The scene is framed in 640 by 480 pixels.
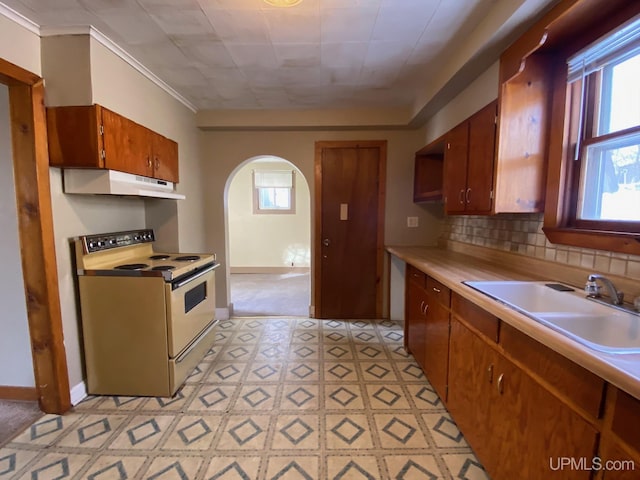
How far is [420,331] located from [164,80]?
3.03 metres

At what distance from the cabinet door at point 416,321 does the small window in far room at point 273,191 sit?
13.1 ft

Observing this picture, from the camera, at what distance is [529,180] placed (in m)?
1.73

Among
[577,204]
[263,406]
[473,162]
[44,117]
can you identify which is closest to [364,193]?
[473,162]

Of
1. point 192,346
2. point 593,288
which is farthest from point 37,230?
point 593,288

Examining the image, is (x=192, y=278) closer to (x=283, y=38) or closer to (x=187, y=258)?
(x=187, y=258)

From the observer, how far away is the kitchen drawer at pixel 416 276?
2.24 m

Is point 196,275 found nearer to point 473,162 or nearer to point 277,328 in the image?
point 277,328

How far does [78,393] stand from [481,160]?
3187 mm

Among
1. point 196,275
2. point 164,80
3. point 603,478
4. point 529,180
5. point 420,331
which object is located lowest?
point 420,331

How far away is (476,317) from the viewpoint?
1.47 m

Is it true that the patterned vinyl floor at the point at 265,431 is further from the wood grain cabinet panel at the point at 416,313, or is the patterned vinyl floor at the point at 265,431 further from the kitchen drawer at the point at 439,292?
the kitchen drawer at the point at 439,292

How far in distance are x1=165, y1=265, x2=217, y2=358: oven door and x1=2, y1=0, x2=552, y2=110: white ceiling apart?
5.39ft

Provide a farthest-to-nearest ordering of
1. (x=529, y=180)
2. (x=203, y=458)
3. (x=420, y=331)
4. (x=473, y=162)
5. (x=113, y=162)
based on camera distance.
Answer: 1. (x=420, y=331)
2. (x=473, y=162)
3. (x=113, y=162)
4. (x=529, y=180)
5. (x=203, y=458)

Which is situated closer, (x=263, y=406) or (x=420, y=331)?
(x=263, y=406)
